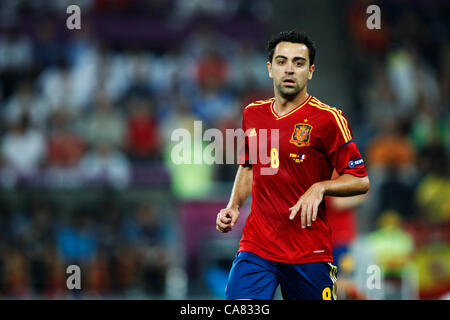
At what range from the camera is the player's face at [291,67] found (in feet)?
15.5

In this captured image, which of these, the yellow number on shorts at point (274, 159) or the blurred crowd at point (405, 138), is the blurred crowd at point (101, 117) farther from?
the yellow number on shorts at point (274, 159)

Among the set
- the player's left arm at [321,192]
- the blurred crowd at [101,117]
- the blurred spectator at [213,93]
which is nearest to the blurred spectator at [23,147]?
the blurred crowd at [101,117]

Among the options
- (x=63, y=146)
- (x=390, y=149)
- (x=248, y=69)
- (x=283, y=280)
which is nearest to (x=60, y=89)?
(x=63, y=146)

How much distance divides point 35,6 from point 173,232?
257 inches

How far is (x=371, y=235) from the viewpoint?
10492mm

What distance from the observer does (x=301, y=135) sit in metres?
4.71

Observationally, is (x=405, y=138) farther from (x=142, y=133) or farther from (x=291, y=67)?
(x=291, y=67)

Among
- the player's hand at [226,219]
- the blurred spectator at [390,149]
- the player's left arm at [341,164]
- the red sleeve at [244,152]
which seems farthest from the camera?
the blurred spectator at [390,149]

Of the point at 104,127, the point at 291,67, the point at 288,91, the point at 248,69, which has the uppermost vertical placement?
the point at 248,69

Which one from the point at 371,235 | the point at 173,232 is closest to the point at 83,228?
the point at 173,232

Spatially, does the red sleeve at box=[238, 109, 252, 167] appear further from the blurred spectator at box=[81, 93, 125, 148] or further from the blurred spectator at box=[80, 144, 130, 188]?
the blurred spectator at box=[81, 93, 125, 148]

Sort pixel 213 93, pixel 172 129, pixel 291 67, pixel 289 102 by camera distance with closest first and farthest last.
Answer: pixel 291 67
pixel 289 102
pixel 172 129
pixel 213 93

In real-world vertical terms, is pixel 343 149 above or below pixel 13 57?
below

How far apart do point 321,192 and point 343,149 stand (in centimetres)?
36
